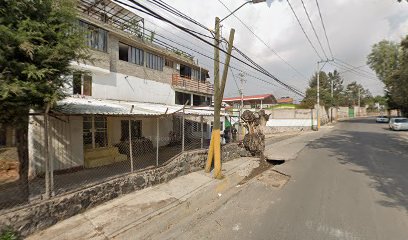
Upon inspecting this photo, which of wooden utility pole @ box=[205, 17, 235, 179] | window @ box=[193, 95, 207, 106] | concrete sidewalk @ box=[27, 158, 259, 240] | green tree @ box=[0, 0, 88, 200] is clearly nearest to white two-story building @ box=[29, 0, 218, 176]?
window @ box=[193, 95, 207, 106]

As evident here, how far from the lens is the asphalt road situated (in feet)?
16.8

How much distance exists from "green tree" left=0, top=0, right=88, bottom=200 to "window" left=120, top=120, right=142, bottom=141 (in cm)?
805

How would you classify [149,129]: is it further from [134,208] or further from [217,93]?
[134,208]

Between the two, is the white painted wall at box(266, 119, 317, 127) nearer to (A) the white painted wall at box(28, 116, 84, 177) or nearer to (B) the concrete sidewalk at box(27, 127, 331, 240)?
(B) the concrete sidewalk at box(27, 127, 331, 240)

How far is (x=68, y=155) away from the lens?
373 inches

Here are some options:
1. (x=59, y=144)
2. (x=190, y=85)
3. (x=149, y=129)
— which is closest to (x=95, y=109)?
(x=59, y=144)

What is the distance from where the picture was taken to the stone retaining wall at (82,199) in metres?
5.00

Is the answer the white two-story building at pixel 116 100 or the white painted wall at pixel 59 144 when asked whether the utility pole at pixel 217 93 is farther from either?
the white painted wall at pixel 59 144

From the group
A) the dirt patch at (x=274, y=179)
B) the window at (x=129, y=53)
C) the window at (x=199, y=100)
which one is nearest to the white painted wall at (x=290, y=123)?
the window at (x=199, y=100)

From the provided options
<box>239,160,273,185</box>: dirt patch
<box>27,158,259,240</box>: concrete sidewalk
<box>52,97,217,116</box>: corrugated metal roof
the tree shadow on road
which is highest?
<box>52,97,217,116</box>: corrugated metal roof

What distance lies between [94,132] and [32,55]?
721 cm

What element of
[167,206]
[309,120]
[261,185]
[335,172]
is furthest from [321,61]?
[167,206]

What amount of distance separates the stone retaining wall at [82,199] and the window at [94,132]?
14.1 feet

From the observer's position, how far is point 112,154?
11.2 m
